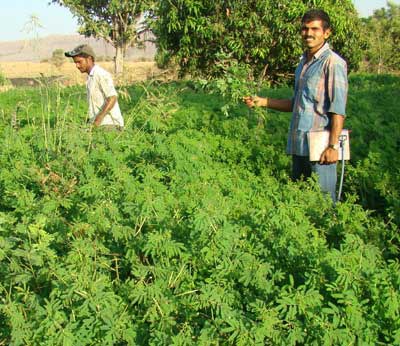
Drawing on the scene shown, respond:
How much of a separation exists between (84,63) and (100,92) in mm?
371

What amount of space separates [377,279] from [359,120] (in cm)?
454

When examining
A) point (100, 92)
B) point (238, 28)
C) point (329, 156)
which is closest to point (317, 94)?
point (329, 156)

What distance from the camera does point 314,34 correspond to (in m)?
3.98

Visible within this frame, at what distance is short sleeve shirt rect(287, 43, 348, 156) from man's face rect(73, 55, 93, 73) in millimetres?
2363

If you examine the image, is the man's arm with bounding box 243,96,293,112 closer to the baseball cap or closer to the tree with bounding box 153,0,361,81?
the baseball cap

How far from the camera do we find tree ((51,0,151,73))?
22.2 meters

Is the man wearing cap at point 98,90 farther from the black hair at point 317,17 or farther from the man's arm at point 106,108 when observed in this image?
the black hair at point 317,17

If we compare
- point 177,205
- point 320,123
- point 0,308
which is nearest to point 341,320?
point 177,205

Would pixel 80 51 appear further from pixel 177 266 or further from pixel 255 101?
pixel 177 266

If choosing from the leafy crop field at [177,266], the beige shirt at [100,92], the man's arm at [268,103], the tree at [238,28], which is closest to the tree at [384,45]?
the tree at [238,28]

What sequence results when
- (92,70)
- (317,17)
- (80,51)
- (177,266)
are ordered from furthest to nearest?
(92,70) → (80,51) → (317,17) → (177,266)

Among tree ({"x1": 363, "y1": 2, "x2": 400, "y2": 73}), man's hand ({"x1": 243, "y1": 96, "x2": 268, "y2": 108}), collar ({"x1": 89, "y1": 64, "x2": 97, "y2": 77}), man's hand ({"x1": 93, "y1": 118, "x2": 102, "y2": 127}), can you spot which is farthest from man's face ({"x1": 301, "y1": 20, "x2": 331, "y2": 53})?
tree ({"x1": 363, "y1": 2, "x2": 400, "y2": 73})

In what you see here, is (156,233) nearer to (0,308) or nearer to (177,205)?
(177,205)

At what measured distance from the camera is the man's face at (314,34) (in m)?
3.97
